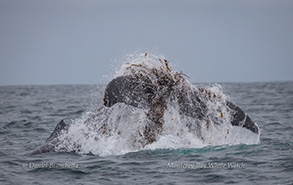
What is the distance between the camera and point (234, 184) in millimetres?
7891

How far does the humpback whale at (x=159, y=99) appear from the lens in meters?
9.82

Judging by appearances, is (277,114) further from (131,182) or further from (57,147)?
(131,182)

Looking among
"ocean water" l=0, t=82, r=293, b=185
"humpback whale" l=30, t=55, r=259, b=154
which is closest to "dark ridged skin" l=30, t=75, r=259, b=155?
"humpback whale" l=30, t=55, r=259, b=154

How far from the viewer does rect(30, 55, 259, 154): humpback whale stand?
32.2ft

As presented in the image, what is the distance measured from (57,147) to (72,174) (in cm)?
226

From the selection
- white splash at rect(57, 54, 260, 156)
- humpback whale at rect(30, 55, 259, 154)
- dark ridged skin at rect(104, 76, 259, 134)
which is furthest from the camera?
white splash at rect(57, 54, 260, 156)

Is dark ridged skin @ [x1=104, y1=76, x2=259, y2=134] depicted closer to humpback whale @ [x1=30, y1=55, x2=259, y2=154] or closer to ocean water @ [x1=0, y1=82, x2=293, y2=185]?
humpback whale @ [x1=30, y1=55, x2=259, y2=154]

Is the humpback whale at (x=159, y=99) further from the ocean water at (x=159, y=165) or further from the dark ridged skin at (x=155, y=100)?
the ocean water at (x=159, y=165)

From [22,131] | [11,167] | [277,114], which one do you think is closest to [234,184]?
[11,167]

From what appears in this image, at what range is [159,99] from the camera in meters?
10.3

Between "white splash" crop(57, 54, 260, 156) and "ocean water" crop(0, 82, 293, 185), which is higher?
"white splash" crop(57, 54, 260, 156)

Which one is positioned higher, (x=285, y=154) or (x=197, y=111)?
(x=197, y=111)

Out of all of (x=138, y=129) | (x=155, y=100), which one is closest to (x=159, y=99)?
(x=155, y=100)

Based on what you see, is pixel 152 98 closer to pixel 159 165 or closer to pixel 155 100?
pixel 155 100
